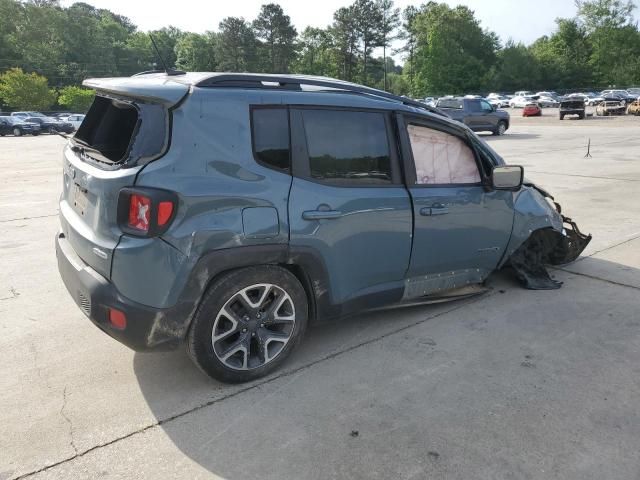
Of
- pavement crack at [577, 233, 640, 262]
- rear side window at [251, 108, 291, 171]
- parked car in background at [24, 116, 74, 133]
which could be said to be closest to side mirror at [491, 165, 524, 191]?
rear side window at [251, 108, 291, 171]

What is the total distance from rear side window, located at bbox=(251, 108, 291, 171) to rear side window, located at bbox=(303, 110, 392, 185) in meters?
0.16

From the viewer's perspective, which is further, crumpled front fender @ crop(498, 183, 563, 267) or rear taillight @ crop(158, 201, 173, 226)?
crumpled front fender @ crop(498, 183, 563, 267)

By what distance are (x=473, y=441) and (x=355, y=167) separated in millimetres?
1794

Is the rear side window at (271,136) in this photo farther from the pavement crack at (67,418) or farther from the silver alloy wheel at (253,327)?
the pavement crack at (67,418)

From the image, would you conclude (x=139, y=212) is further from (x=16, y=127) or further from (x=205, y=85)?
(x=16, y=127)

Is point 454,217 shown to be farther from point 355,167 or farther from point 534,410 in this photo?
point 534,410

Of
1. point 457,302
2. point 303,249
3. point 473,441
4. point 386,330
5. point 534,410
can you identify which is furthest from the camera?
point 457,302

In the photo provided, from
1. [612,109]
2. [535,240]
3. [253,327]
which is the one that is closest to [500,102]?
[612,109]

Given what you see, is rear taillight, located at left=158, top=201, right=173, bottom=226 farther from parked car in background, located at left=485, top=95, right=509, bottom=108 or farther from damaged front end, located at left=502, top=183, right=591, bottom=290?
parked car in background, located at left=485, top=95, right=509, bottom=108

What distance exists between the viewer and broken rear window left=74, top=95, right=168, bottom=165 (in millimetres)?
2820

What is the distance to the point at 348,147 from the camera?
343 cm

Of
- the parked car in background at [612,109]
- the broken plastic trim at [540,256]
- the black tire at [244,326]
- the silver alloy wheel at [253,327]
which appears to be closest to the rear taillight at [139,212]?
the black tire at [244,326]

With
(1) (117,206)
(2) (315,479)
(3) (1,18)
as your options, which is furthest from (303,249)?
(3) (1,18)

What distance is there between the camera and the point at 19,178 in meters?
12.4
